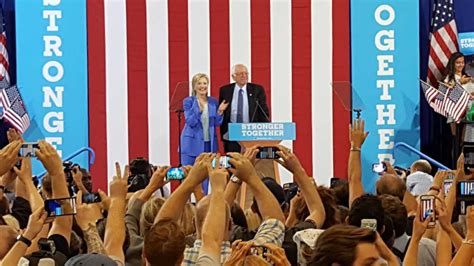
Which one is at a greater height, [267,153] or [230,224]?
[267,153]

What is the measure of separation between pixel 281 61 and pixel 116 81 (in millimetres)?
1673

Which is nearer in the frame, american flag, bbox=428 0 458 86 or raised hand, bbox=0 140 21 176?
raised hand, bbox=0 140 21 176

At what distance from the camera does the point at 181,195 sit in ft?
11.0

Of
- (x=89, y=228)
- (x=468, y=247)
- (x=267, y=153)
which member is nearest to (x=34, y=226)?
(x=89, y=228)

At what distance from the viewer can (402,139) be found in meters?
9.23

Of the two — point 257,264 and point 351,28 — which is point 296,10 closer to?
point 351,28

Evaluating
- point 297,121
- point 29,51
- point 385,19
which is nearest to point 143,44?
point 29,51

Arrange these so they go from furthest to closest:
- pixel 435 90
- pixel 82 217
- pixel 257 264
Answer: pixel 435 90, pixel 82 217, pixel 257 264

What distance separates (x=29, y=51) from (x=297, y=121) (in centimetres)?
274

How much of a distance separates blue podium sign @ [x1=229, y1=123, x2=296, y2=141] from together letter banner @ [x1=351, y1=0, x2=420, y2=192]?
1.69 m

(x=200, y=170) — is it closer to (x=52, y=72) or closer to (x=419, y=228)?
(x=419, y=228)

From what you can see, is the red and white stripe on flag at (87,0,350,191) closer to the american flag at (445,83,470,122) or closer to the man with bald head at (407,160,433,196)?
the american flag at (445,83,470,122)

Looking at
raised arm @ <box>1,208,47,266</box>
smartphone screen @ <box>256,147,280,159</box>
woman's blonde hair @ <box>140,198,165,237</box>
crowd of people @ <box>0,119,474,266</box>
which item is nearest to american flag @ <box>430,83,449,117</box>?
crowd of people @ <box>0,119,474,266</box>

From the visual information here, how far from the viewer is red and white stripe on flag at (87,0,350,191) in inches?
362
